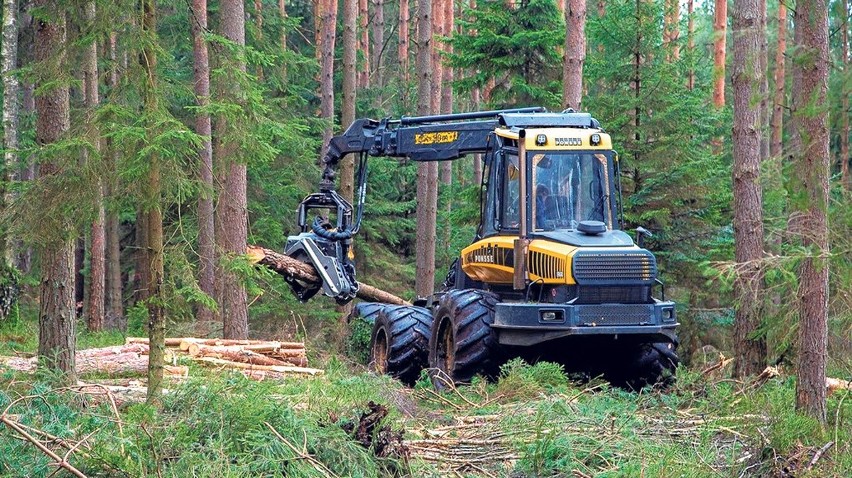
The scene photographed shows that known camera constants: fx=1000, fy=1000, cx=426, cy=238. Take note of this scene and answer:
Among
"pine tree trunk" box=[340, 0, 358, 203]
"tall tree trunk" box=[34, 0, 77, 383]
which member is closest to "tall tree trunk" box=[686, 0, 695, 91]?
"pine tree trunk" box=[340, 0, 358, 203]

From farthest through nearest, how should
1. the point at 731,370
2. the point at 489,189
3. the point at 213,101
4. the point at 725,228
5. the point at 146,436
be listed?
1. the point at 725,228
2. the point at 731,370
3. the point at 489,189
4. the point at 213,101
5. the point at 146,436

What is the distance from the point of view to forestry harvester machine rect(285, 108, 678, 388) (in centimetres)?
1077

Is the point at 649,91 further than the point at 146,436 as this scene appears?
Yes

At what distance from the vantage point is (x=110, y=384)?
9.48 metres

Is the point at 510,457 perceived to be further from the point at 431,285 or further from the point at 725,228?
the point at 431,285

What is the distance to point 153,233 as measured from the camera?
314 inches

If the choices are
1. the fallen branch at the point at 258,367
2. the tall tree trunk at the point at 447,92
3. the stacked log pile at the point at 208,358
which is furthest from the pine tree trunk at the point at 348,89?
the fallen branch at the point at 258,367

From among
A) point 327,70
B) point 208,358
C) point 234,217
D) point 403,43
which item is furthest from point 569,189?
point 403,43

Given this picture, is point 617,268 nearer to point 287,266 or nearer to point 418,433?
point 418,433

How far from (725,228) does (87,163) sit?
11133mm

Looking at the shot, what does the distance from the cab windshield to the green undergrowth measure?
7.07 feet

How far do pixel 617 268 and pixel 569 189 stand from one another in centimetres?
114

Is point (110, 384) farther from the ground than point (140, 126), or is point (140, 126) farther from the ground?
point (140, 126)

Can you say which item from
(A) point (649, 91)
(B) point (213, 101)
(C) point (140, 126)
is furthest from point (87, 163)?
(A) point (649, 91)
